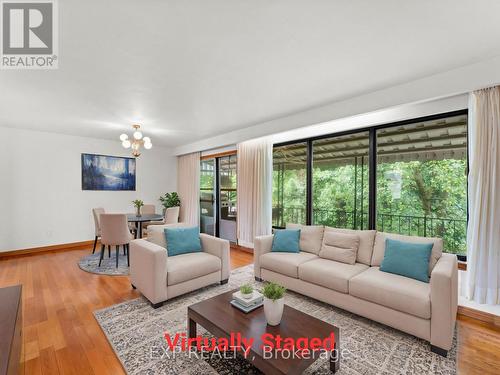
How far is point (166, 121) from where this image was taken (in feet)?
14.2

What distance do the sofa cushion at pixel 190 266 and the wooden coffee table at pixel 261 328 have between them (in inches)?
33.0

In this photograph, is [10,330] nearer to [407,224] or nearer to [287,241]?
[287,241]

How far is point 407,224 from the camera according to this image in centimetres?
328

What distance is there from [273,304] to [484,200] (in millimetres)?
2390

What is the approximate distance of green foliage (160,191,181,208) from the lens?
6.72 meters

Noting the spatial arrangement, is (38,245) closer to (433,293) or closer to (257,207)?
(257,207)

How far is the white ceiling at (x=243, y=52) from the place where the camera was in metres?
1.65

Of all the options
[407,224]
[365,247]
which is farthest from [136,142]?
[407,224]

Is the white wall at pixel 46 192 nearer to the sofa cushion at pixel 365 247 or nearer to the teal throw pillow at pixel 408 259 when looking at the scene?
the sofa cushion at pixel 365 247

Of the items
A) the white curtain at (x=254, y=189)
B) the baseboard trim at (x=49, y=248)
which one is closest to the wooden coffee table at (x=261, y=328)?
the white curtain at (x=254, y=189)

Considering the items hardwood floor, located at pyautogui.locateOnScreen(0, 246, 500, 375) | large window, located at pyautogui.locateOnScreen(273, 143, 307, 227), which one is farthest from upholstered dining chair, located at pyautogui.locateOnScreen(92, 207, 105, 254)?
large window, located at pyautogui.locateOnScreen(273, 143, 307, 227)

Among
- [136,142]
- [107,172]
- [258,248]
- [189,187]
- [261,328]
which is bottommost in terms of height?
[261,328]

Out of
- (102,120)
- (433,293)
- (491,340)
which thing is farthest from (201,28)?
(491,340)

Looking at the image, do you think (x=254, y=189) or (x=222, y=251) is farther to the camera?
(x=254, y=189)
